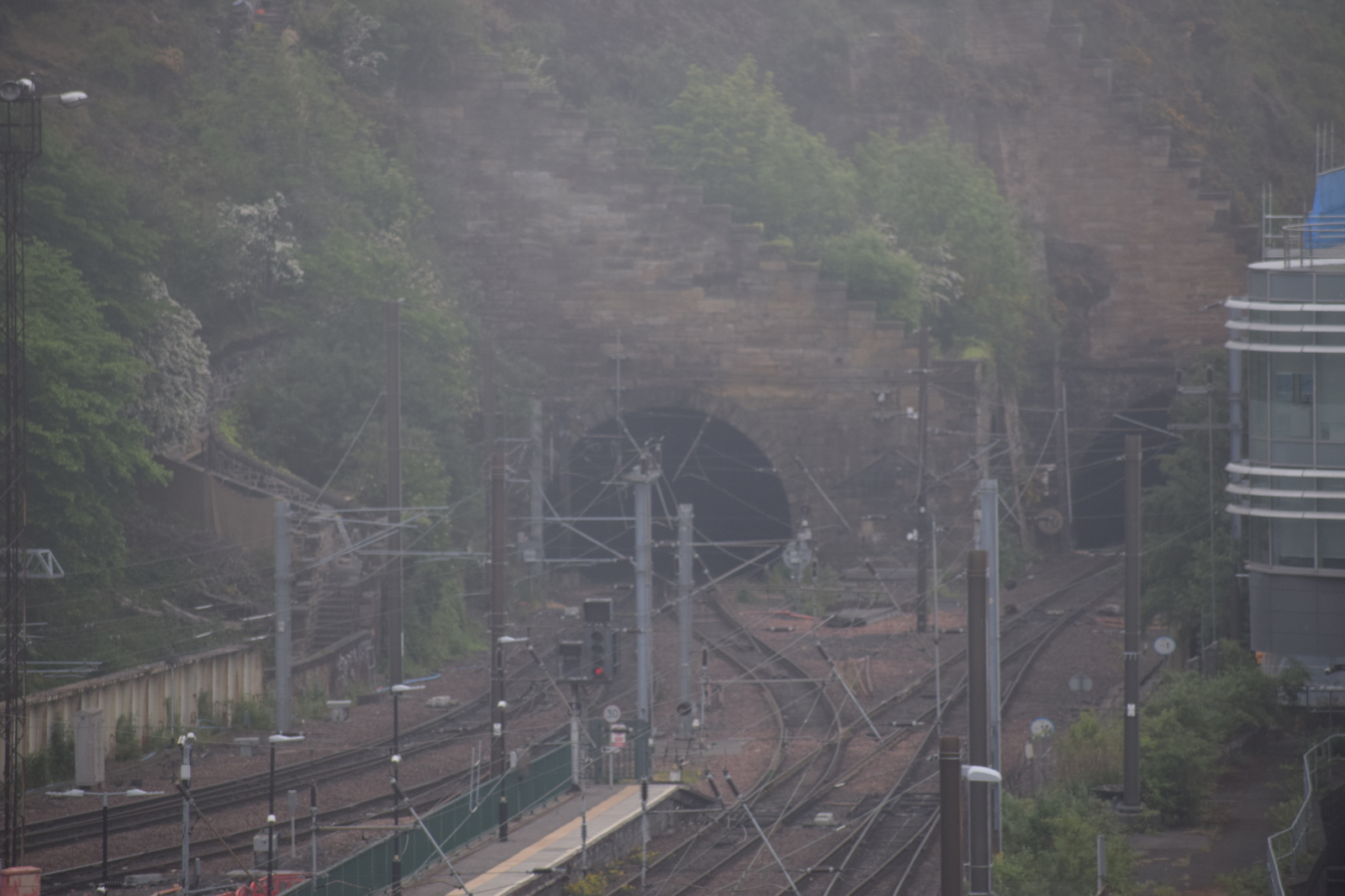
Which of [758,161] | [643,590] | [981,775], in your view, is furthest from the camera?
[758,161]

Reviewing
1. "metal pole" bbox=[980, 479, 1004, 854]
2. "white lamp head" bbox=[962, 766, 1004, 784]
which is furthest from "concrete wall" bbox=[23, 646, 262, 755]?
"white lamp head" bbox=[962, 766, 1004, 784]

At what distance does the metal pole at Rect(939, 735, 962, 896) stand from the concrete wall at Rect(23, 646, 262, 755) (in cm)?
1653

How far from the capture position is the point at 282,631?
101 feet

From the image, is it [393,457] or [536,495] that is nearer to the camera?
[393,457]

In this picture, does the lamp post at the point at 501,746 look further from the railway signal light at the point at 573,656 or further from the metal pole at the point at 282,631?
the metal pole at the point at 282,631

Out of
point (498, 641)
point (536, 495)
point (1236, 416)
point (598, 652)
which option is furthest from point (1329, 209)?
point (498, 641)

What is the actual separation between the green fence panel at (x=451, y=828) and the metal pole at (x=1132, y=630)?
8032 millimetres

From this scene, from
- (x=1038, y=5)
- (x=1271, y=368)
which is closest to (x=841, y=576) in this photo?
(x=1271, y=368)

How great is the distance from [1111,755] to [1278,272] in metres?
8.17

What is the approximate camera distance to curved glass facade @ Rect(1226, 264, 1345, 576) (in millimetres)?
27703

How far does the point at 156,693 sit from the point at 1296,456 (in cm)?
1893

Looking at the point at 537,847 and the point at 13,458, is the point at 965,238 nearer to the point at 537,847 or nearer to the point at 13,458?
the point at 537,847

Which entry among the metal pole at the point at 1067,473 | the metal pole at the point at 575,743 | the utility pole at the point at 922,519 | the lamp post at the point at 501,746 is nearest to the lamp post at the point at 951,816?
the lamp post at the point at 501,746

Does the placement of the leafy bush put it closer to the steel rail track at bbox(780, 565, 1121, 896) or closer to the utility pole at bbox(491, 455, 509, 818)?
the steel rail track at bbox(780, 565, 1121, 896)
